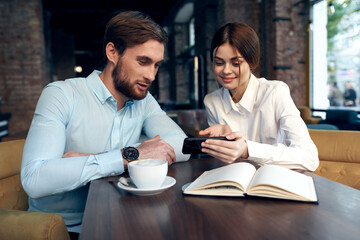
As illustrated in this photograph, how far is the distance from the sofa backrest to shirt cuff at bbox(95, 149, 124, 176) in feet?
1.58

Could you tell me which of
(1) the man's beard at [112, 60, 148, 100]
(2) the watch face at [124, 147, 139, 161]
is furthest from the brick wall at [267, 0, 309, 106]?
(2) the watch face at [124, 147, 139, 161]

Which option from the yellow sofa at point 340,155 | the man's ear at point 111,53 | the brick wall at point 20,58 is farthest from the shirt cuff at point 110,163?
the brick wall at point 20,58

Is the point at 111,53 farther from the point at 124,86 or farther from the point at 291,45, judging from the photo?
the point at 291,45

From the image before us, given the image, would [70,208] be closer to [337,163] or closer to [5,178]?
[5,178]

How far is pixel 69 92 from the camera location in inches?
50.1

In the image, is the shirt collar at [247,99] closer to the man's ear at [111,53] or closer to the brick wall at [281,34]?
the man's ear at [111,53]

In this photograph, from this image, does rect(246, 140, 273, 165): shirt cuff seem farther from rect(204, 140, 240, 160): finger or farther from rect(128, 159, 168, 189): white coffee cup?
rect(128, 159, 168, 189): white coffee cup

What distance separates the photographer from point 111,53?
4.65 feet

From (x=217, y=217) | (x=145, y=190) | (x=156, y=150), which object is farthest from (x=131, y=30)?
(x=217, y=217)

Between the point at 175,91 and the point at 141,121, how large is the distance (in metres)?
8.79

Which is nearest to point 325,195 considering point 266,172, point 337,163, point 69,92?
point 266,172

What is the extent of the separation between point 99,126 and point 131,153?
12.0 inches

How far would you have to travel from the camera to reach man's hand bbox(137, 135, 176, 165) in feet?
3.67

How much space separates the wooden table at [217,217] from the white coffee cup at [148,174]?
35 millimetres
